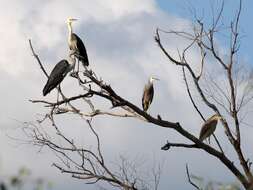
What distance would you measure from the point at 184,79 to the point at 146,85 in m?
6.08

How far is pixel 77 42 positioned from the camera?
13.4 m

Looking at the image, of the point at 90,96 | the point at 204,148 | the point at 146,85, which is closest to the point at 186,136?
the point at 204,148

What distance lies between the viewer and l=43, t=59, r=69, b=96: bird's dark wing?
10.7 meters

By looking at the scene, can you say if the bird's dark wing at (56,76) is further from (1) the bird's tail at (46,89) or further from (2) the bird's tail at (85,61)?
(2) the bird's tail at (85,61)

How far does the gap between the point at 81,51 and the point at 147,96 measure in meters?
3.44

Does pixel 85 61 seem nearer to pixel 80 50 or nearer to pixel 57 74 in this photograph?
pixel 80 50

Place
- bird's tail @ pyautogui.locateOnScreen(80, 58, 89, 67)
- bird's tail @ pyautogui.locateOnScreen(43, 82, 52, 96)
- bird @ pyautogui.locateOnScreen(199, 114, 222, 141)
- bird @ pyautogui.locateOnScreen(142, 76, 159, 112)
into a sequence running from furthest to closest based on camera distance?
bird @ pyautogui.locateOnScreen(142, 76, 159, 112) → bird @ pyautogui.locateOnScreen(199, 114, 222, 141) → bird's tail @ pyautogui.locateOnScreen(80, 58, 89, 67) → bird's tail @ pyautogui.locateOnScreen(43, 82, 52, 96)

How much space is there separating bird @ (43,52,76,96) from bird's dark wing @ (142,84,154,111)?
13.9ft

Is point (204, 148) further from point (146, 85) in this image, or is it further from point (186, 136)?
point (146, 85)

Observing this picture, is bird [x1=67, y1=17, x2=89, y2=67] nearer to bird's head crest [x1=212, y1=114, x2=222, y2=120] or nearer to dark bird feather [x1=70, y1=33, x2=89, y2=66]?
dark bird feather [x1=70, y1=33, x2=89, y2=66]

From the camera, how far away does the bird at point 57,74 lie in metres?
10.7

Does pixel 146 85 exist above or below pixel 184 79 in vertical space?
above

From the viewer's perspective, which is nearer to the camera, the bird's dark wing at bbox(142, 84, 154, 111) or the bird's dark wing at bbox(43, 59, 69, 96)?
the bird's dark wing at bbox(43, 59, 69, 96)

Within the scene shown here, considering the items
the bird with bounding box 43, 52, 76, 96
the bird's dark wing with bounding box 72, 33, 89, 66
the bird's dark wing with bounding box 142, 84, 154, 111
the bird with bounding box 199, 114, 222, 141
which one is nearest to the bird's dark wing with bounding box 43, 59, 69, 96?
the bird with bounding box 43, 52, 76, 96
